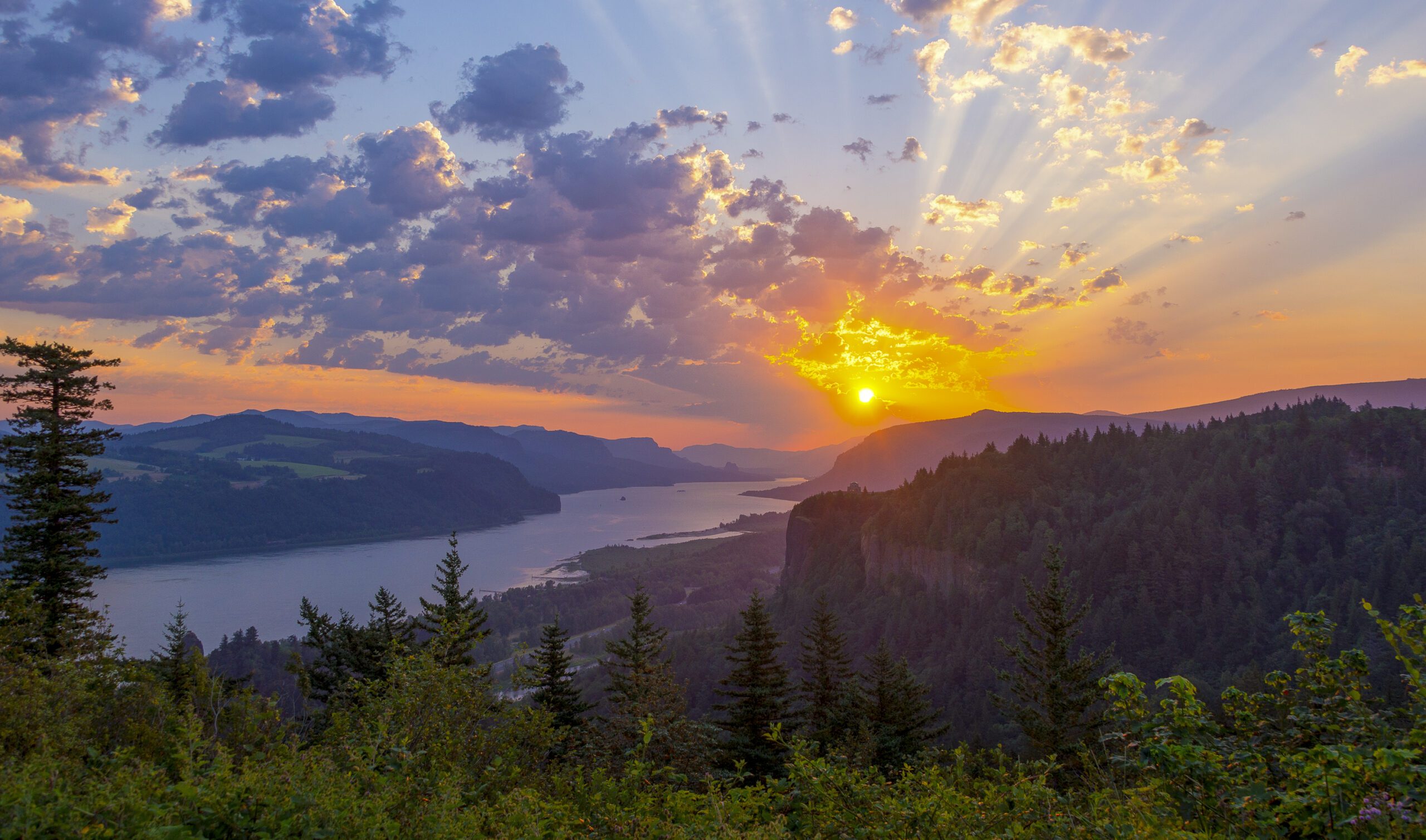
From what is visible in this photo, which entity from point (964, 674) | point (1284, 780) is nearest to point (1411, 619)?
point (1284, 780)

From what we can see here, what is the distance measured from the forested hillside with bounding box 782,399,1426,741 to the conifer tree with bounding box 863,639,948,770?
40949 mm

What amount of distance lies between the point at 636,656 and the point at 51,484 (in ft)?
77.0

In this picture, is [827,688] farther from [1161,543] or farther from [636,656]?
[1161,543]

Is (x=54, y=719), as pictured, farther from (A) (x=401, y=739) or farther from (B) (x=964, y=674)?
(B) (x=964, y=674)

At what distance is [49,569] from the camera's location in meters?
24.1

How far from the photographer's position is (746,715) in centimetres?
3194

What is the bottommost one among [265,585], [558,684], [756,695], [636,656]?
[265,585]

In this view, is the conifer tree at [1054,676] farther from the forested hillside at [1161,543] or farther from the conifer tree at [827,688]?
the forested hillside at [1161,543]

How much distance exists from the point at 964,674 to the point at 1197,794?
328ft

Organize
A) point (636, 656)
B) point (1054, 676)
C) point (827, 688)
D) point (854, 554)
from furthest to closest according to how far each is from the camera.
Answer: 1. point (854, 554)
2. point (827, 688)
3. point (636, 656)
4. point (1054, 676)

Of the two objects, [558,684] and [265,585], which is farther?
[265,585]

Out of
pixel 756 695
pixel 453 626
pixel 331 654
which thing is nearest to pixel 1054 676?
pixel 756 695

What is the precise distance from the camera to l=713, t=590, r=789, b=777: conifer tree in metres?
29.9

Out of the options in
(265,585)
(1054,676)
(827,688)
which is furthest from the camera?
(265,585)
